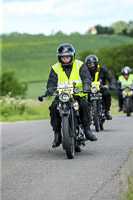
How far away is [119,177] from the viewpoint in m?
7.00

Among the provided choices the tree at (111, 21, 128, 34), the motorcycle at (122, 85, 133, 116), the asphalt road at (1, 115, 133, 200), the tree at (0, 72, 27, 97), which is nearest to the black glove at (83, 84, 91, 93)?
the asphalt road at (1, 115, 133, 200)

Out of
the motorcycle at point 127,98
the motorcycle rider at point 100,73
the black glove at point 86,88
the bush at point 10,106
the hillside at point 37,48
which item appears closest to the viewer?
the black glove at point 86,88

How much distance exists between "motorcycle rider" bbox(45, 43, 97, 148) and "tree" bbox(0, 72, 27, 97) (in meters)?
72.4

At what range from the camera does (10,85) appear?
8400cm

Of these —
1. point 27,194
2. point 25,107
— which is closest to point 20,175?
point 27,194

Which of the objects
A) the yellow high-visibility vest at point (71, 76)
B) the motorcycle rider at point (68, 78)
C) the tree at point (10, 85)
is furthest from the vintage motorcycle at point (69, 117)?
the tree at point (10, 85)

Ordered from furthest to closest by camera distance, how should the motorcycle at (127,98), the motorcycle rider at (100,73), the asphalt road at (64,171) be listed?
1. the motorcycle at (127,98)
2. the motorcycle rider at (100,73)
3. the asphalt road at (64,171)

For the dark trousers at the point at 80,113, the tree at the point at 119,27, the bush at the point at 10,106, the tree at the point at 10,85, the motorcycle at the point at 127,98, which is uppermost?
the tree at the point at 119,27

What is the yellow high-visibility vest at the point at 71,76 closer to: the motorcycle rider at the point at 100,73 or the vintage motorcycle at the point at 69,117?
the vintage motorcycle at the point at 69,117

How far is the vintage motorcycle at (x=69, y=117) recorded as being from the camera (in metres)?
8.77

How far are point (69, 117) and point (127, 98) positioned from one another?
1371cm

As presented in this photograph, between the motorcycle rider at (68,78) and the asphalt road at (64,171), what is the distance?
1.60 ft

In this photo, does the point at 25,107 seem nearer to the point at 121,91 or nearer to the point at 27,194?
the point at 121,91

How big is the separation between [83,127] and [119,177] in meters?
2.89
